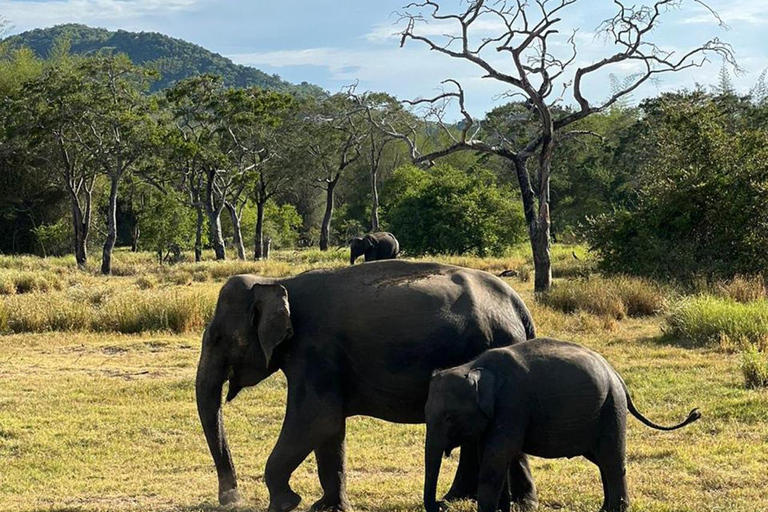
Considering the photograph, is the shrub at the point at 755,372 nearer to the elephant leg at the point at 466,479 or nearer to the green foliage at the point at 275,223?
the elephant leg at the point at 466,479

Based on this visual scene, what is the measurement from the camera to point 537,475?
718cm

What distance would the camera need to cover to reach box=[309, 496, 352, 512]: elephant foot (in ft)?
20.4

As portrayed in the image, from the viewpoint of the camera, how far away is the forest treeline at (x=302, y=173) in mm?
21906

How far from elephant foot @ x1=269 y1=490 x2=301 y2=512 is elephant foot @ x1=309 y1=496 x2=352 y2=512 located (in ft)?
1.63

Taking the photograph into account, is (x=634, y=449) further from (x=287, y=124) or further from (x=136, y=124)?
(x=287, y=124)

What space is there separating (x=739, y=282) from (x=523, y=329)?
1350cm

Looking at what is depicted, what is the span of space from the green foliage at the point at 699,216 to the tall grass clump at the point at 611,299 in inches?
109

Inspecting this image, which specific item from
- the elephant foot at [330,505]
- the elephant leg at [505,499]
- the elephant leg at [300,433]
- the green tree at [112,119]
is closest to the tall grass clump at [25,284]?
the green tree at [112,119]

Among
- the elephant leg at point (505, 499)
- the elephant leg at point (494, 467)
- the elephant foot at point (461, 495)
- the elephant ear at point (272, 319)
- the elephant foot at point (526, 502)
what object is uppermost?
the elephant ear at point (272, 319)

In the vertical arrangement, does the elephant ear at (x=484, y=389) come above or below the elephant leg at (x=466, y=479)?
above

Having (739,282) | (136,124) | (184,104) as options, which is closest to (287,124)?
(184,104)

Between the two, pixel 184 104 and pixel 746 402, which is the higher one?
pixel 184 104

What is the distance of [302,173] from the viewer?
51.9 meters

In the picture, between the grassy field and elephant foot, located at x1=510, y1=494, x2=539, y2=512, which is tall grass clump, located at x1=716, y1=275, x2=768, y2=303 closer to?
the grassy field
